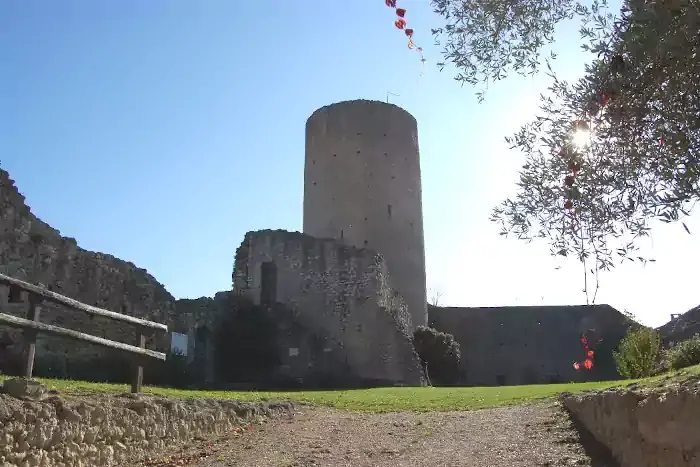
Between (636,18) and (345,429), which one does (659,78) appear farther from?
(345,429)

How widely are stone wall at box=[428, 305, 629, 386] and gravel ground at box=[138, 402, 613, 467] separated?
72.3 ft

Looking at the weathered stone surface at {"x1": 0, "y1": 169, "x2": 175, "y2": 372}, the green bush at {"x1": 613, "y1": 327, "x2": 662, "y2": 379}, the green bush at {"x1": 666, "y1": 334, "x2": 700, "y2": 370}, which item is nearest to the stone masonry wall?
the weathered stone surface at {"x1": 0, "y1": 169, "x2": 175, "y2": 372}

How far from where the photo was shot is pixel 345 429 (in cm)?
895

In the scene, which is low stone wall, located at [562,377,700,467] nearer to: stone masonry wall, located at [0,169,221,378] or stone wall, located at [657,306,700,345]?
stone masonry wall, located at [0,169,221,378]

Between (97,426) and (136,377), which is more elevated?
(136,377)

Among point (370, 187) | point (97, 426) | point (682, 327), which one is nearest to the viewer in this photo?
point (97, 426)

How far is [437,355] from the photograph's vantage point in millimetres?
24688

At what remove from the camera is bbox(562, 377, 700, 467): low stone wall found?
421cm

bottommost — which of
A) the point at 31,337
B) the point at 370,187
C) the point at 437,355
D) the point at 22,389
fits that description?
the point at 22,389

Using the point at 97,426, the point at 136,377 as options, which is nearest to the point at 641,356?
the point at 136,377

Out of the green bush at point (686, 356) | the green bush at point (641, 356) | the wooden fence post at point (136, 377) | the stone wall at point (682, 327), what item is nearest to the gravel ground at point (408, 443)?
the wooden fence post at point (136, 377)

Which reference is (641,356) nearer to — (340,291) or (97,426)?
(97,426)

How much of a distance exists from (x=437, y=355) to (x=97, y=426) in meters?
19.5

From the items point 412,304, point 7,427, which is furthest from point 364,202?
point 7,427
